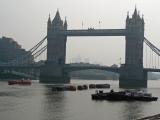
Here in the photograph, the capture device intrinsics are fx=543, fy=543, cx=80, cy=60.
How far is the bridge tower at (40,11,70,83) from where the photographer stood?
16838 cm

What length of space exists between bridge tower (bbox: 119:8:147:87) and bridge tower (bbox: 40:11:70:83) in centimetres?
2032

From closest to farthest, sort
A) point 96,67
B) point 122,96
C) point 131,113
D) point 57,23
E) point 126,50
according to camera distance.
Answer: point 131,113 → point 122,96 → point 96,67 → point 126,50 → point 57,23

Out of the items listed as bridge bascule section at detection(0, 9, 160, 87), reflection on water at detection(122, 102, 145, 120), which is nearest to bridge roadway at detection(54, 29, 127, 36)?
bridge bascule section at detection(0, 9, 160, 87)

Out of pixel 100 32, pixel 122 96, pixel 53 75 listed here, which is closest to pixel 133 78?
pixel 100 32

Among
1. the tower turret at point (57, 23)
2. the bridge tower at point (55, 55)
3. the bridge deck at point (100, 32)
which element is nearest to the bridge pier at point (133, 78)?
the bridge deck at point (100, 32)

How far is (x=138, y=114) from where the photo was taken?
60.9 meters

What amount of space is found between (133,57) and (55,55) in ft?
87.2

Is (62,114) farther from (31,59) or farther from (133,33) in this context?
(31,59)

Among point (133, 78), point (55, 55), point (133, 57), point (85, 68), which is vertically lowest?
point (133, 78)

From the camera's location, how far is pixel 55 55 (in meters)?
175

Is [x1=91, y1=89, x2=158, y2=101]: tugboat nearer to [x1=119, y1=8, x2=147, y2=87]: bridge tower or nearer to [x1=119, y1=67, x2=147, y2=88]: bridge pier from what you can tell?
[x1=119, y1=8, x2=147, y2=87]: bridge tower

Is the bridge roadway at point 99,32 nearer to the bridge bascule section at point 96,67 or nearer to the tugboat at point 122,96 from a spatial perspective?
the bridge bascule section at point 96,67

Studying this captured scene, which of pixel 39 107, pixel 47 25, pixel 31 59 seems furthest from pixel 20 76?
pixel 39 107

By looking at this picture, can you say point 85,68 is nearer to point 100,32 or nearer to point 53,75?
point 100,32
